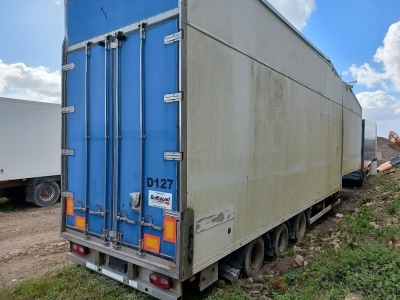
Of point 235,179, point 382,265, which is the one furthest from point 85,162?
point 382,265

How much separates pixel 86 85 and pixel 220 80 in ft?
5.64

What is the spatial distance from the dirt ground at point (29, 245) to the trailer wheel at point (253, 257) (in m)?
2.89

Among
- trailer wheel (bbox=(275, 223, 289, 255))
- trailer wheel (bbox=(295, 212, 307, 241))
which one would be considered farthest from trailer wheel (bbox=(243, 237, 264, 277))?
trailer wheel (bbox=(295, 212, 307, 241))

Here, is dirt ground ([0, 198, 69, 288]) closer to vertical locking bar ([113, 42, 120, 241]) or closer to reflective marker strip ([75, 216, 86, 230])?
reflective marker strip ([75, 216, 86, 230])

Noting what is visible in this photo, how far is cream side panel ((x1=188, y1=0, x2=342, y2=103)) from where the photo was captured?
119 inches

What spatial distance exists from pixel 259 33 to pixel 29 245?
222 inches

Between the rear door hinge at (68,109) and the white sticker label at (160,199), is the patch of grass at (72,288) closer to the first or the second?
the white sticker label at (160,199)

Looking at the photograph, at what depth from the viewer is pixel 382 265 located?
3.99 meters

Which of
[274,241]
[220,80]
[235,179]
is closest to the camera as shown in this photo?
[220,80]

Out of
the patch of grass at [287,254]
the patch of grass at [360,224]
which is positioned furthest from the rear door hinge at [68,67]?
the patch of grass at [360,224]

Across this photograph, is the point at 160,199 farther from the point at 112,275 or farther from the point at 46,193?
the point at 46,193

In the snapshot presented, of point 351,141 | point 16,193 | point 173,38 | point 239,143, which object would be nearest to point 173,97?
point 173,38

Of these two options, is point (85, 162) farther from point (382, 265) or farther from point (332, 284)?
point (382, 265)

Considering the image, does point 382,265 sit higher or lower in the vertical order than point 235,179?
lower
